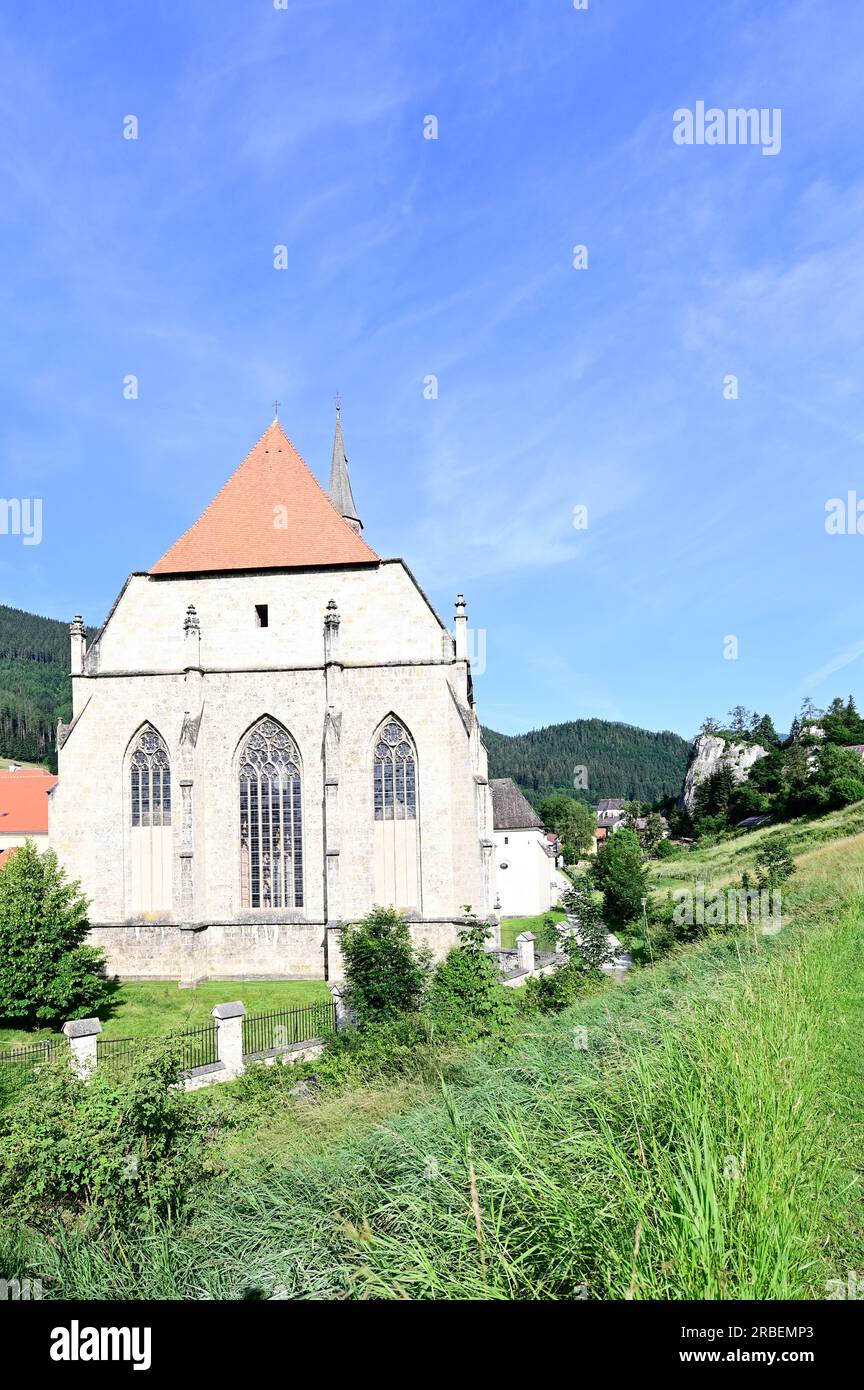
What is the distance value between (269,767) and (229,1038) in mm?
9926

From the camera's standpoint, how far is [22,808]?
47.0 metres

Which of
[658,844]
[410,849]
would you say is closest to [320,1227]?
[410,849]

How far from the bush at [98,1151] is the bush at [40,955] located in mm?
11236

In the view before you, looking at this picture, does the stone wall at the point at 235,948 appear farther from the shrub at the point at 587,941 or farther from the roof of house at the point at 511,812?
the roof of house at the point at 511,812

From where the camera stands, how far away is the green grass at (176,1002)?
1795 centimetres

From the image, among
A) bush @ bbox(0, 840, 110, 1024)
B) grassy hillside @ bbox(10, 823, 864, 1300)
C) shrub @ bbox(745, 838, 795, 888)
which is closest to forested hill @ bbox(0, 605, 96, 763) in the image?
bush @ bbox(0, 840, 110, 1024)

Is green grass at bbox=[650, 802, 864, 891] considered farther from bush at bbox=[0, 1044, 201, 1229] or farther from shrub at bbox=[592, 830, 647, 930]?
bush at bbox=[0, 1044, 201, 1229]

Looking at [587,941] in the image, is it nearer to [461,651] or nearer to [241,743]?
[461,651]

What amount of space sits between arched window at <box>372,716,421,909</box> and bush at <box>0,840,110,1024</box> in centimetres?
816

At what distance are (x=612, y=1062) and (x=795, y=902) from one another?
12.1m

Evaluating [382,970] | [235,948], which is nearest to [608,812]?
[235,948]

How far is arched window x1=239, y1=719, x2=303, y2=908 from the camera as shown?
76.5 feet

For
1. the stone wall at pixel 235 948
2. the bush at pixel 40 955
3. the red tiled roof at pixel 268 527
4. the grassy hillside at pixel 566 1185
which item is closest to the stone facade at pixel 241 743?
the stone wall at pixel 235 948
